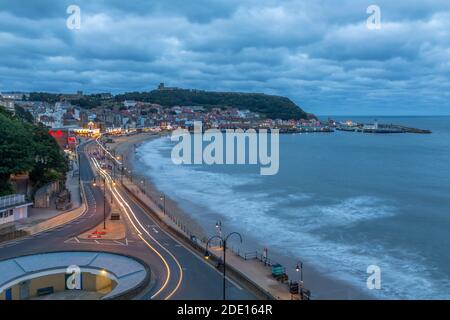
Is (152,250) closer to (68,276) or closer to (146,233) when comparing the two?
(146,233)

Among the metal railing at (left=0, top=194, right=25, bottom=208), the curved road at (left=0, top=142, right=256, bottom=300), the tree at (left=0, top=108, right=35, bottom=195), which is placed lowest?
the curved road at (left=0, top=142, right=256, bottom=300)

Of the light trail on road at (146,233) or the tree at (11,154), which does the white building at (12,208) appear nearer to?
the tree at (11,154)

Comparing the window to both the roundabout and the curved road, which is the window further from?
the roundabout

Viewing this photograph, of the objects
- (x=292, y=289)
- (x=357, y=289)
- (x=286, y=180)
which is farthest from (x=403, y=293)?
(x=286, y=180)

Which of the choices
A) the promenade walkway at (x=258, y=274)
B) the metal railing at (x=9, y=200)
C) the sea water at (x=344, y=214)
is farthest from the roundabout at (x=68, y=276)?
the sea water at (x=344, y=214)

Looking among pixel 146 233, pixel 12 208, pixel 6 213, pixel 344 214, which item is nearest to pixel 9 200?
pixel 12 208

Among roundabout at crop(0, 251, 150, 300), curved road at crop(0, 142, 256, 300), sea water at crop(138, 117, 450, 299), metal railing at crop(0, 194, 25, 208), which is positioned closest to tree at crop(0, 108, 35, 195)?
metal railing at crop(0, 194, 25, 208)
